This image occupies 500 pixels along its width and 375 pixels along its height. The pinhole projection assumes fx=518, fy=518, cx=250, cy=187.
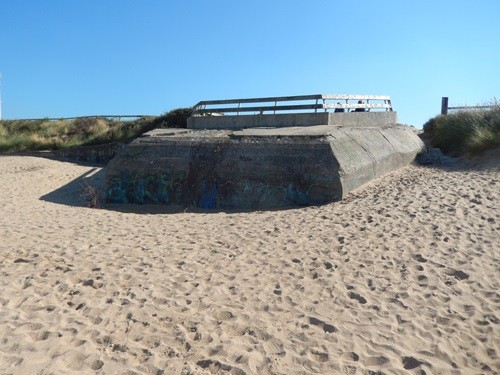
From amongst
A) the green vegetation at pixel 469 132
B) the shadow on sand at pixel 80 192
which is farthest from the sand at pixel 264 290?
the green vegetation at pixel 469 132

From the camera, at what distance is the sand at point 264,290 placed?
4.37 metres

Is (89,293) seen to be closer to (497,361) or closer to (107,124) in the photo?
(497,361)

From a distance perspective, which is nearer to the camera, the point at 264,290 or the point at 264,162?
the point at 264,290

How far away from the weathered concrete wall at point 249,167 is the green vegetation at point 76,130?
7547mm

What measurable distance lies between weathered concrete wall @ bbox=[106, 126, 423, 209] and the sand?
848mm

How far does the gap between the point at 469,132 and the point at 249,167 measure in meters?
7.65

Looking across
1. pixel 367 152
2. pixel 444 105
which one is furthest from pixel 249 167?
pixel 444 105

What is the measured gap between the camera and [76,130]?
24344mm

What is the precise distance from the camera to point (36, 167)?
679 inches

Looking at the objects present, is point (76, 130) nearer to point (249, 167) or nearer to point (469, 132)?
point (249, 167)

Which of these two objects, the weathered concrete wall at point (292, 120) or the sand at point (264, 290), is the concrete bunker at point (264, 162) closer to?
the weathered concrete wall at point (292, 120)

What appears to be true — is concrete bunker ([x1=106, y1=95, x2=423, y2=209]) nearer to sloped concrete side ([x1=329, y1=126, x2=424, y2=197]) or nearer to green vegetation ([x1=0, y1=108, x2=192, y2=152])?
sloped concrete side ([x1=329, y1=126, x2=424, y2=197])

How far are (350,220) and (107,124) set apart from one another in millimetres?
18579

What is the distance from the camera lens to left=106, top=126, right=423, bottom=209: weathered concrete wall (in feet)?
33.0
